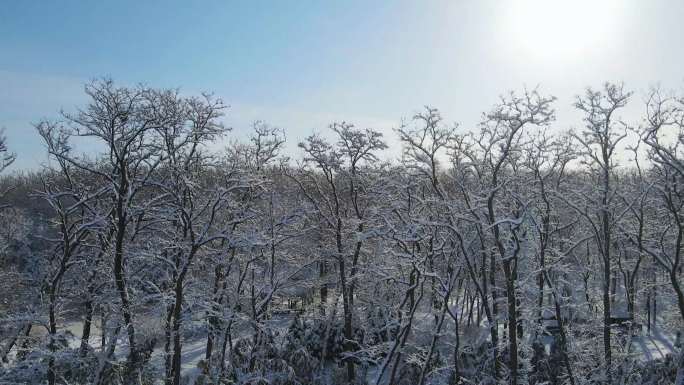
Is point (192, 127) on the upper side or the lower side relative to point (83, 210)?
upper

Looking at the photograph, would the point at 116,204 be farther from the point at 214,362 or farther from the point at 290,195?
the point at 290,195

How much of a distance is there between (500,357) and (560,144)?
8705 millimetres

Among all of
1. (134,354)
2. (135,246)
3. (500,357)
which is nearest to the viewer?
(134,354)

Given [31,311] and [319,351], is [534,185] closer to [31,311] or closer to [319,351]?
[319,351]

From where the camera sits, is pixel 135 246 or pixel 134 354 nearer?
pixel 134 354

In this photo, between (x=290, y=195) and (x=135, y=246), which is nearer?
(x=135, y=246)

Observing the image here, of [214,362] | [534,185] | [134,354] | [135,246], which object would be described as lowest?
[214,362]

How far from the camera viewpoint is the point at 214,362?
747 inches

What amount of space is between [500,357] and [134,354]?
13.3 m

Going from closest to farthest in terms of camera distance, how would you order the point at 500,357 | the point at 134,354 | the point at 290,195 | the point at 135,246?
the point at 134,354
the point at 135,246
the point at 500,357
the point at 290,195

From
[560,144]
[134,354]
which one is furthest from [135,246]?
[560,144]

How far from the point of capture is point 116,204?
14.2 m

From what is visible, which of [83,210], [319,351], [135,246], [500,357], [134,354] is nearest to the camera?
[134,354]

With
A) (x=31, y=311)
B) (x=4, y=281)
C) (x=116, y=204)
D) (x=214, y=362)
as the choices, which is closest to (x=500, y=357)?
(x=214, y=362)
